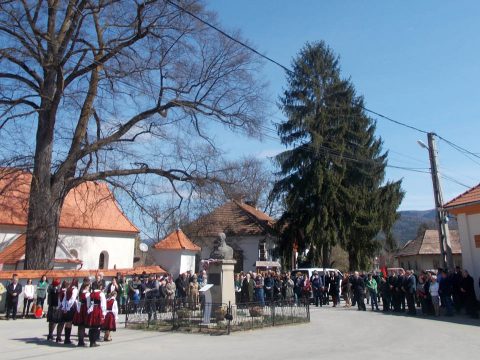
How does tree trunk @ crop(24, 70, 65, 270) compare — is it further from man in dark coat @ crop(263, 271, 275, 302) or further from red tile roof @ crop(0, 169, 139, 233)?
man in dark coat @ crop(263, 271, 275, 302)

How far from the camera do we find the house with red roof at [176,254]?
140ft

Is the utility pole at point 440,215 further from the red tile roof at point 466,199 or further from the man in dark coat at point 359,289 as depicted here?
the man in dark coat at point 359,289

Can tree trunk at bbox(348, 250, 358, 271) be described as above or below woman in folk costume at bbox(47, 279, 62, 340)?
above

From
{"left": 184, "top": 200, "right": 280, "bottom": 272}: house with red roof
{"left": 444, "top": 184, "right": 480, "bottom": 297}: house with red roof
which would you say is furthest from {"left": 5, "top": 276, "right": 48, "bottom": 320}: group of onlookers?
{"left": 184, "top": 200, "right": 280, "bottom": 272}: house with red roof

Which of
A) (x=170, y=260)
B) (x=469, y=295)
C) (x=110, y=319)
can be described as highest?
(x=170, y=260)

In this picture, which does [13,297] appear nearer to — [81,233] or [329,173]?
[81,233]

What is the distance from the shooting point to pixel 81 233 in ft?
112

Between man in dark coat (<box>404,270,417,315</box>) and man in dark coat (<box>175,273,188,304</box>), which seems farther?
man in dark coat (<box>175,273,188,304</box>)

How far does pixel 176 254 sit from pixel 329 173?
1665cm

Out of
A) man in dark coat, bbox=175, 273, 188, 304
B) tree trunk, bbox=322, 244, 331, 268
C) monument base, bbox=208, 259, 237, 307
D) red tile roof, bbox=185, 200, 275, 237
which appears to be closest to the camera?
monument base, bbox=208, 259, 237, 307

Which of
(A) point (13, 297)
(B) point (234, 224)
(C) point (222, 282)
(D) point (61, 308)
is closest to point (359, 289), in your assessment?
(C) point (222, 282)

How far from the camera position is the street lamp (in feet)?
63.9

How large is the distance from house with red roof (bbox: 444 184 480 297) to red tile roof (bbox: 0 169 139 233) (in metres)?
16.3

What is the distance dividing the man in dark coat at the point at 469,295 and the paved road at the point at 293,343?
805 millimetres
